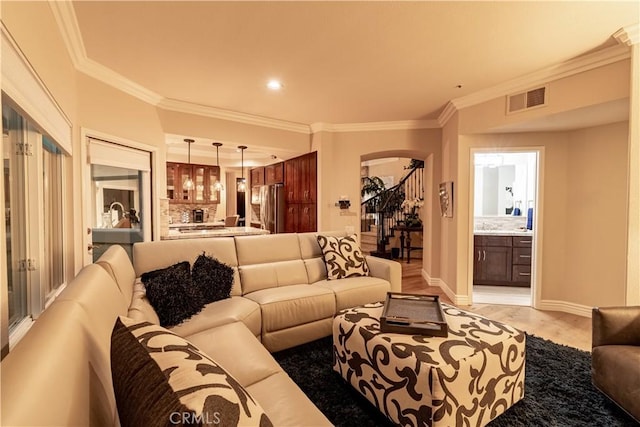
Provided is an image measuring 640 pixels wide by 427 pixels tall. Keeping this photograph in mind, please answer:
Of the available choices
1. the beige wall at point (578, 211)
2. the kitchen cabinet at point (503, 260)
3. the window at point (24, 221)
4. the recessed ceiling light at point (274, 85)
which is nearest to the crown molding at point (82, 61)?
the window at point (24, 221)

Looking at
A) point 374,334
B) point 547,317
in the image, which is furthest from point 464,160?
point 374,334

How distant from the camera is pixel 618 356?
1.75 m

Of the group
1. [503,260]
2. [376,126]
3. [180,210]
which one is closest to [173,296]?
[376,126]

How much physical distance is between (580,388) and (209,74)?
13.6ft

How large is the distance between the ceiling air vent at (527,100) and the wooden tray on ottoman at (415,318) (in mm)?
2472

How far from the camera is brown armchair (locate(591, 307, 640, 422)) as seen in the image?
164 cm

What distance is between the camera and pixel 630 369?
1652 millimetres

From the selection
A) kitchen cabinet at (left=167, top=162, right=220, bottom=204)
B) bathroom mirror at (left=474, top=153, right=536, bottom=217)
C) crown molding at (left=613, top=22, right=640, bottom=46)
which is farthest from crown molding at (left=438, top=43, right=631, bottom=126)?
kitchen cabinet at (left=167, top=162, right=220, bottom=204)

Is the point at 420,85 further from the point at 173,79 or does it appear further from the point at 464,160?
the point at 173,79

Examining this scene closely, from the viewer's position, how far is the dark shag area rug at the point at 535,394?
172 centimetres

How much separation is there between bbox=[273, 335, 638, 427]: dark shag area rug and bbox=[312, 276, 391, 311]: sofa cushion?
0.48 metres

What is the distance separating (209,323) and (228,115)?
127 inches

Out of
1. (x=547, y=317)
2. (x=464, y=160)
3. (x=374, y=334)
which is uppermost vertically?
(x=464, y=160)

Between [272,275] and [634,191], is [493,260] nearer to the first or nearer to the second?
[634,191]
